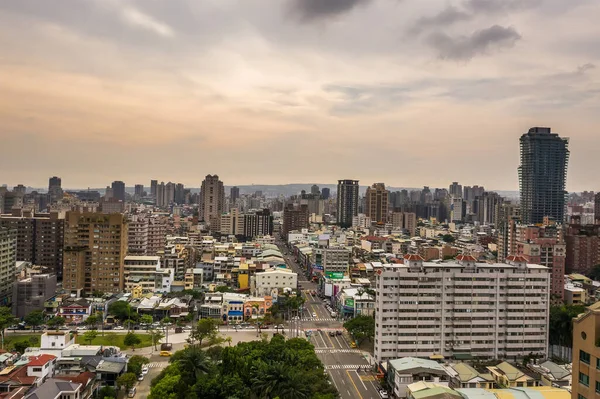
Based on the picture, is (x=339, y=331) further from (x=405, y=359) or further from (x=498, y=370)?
(x=498, y=370)

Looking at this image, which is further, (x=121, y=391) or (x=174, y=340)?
(x=174, y=340)

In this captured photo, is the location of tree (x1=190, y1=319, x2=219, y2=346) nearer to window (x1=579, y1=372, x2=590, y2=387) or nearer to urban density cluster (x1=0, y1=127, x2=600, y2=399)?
urban density cluster (x1=0, y1=127, x2=600, y2=399)

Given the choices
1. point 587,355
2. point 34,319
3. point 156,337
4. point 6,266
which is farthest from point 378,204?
point 587,355

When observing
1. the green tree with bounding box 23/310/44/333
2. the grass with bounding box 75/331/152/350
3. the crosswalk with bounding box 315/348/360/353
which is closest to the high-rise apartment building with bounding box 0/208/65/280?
the green tree with bounding box 23/310/44/333

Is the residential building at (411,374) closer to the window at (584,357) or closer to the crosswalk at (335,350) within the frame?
the crosswalk at (335,350)

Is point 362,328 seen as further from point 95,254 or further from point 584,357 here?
point 95,254

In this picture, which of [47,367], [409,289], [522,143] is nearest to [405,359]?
[409,289]
